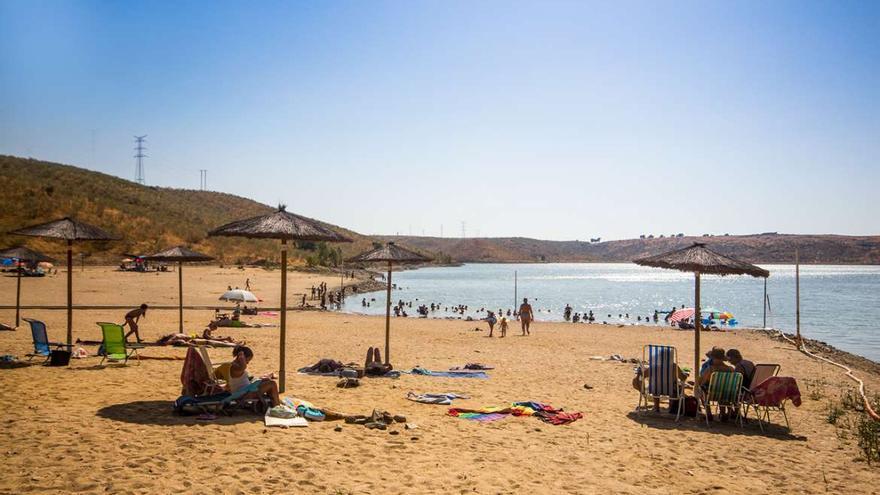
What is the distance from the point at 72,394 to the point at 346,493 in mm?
5185

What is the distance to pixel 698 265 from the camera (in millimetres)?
9617

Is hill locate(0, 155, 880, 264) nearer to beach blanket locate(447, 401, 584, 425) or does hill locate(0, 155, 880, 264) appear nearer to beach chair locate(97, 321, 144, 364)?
beach chair locate(97, 321, 144, 364)

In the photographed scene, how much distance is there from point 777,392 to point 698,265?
2.30m

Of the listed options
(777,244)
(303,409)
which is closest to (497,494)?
(303,409)

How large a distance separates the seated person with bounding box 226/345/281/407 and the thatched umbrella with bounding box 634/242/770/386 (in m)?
6.48

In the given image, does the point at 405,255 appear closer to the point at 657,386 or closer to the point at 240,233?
the point at 240,233

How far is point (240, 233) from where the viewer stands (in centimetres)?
898

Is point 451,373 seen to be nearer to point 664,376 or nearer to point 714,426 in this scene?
point 664,376

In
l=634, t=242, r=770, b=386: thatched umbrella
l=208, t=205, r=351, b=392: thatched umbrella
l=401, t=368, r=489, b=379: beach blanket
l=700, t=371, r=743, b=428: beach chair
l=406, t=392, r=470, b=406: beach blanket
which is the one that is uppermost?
l=208, t=205, r=351, b=392: thatched umbrella

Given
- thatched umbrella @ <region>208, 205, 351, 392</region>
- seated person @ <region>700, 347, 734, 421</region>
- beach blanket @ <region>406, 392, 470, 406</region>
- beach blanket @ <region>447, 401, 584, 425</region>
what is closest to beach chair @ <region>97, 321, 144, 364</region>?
thatched umbrella @ <region>208, 205, 351, 392</region>

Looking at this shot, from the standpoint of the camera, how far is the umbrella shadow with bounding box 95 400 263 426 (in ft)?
23.0

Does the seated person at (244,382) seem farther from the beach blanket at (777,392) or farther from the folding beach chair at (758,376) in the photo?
the beach blanket at (777,392)

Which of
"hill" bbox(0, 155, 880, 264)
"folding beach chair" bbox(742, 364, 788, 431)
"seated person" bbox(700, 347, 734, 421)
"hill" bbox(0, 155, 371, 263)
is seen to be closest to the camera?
"folding beach chair" bbox(742, 364, 788, 431)

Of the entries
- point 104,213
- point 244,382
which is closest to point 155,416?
point 244,382
